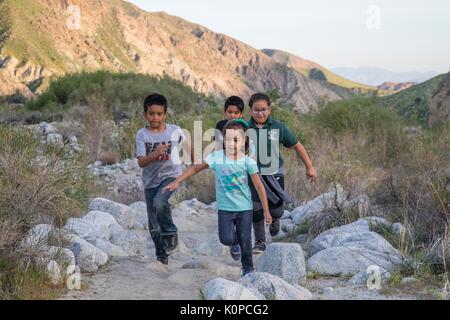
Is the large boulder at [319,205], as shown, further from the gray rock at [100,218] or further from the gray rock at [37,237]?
the gray rock at [37,237]

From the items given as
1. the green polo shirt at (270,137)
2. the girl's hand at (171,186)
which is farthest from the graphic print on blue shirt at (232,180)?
the green polo shirt at (270,137)

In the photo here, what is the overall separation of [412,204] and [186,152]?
2621mm

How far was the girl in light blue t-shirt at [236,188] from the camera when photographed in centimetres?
448

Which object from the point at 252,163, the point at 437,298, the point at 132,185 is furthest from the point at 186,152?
the point at 132,185

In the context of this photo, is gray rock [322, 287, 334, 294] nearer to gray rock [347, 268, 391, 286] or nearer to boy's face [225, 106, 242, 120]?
gray rock [347, 268, 391, 286]

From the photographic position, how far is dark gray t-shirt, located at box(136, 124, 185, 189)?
16.1 feet

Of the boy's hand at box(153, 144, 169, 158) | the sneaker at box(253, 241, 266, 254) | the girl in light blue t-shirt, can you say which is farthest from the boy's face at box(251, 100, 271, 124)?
the sneaker at box(253, 241, 266, 254)

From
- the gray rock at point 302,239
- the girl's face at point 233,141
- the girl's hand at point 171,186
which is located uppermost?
the girl's face at point 233,141

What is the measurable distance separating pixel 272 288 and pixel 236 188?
3.34 feet

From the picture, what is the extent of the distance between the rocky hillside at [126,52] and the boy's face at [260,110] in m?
22.2

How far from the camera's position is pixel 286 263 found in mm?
4305

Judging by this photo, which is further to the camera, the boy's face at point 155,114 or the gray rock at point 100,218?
the gray rock at point 100,218

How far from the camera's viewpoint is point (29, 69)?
55500 millimetres
